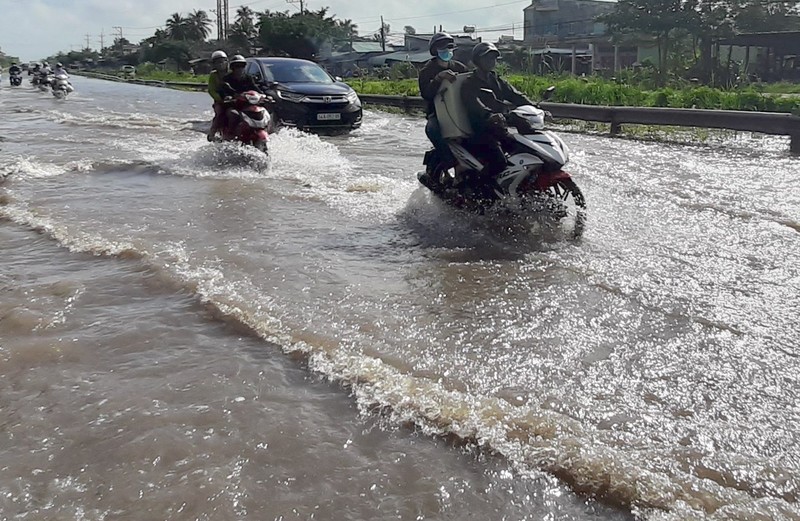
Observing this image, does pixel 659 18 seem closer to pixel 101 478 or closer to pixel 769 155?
pixel 769 155

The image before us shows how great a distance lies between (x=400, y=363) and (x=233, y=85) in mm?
8115


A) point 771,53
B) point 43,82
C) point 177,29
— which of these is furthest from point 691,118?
point 177,29

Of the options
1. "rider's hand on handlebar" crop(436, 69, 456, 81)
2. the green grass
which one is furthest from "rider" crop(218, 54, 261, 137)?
the green grass

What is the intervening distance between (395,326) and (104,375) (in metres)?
1.49

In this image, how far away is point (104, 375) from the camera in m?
3.48

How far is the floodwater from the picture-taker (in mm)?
2543

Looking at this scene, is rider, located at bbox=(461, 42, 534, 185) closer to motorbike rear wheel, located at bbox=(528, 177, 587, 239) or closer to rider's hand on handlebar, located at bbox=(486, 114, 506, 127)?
rider's hand on handlebar, located at bbox=(486, 114, 506, 127)

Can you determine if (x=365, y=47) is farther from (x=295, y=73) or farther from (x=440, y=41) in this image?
(x=440, y=41)

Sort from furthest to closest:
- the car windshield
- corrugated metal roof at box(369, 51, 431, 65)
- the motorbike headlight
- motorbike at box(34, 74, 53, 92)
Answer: corrugated metal roof at box(369, 51, 431, 65), motorbike at box(34, 74, 53, 92), the car windshield, the motorbike headlight

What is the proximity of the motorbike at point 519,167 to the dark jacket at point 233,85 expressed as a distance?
4972mm

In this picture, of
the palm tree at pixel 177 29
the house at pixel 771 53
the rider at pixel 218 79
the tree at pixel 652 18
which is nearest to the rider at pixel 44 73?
the tree at pixel 652 18

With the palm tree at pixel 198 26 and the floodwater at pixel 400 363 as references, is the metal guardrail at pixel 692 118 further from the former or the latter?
the palm tree at pixel 198 26

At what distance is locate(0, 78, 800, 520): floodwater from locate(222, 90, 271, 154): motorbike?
3.15 meters

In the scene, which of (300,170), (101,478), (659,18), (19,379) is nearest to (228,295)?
(19,379)
